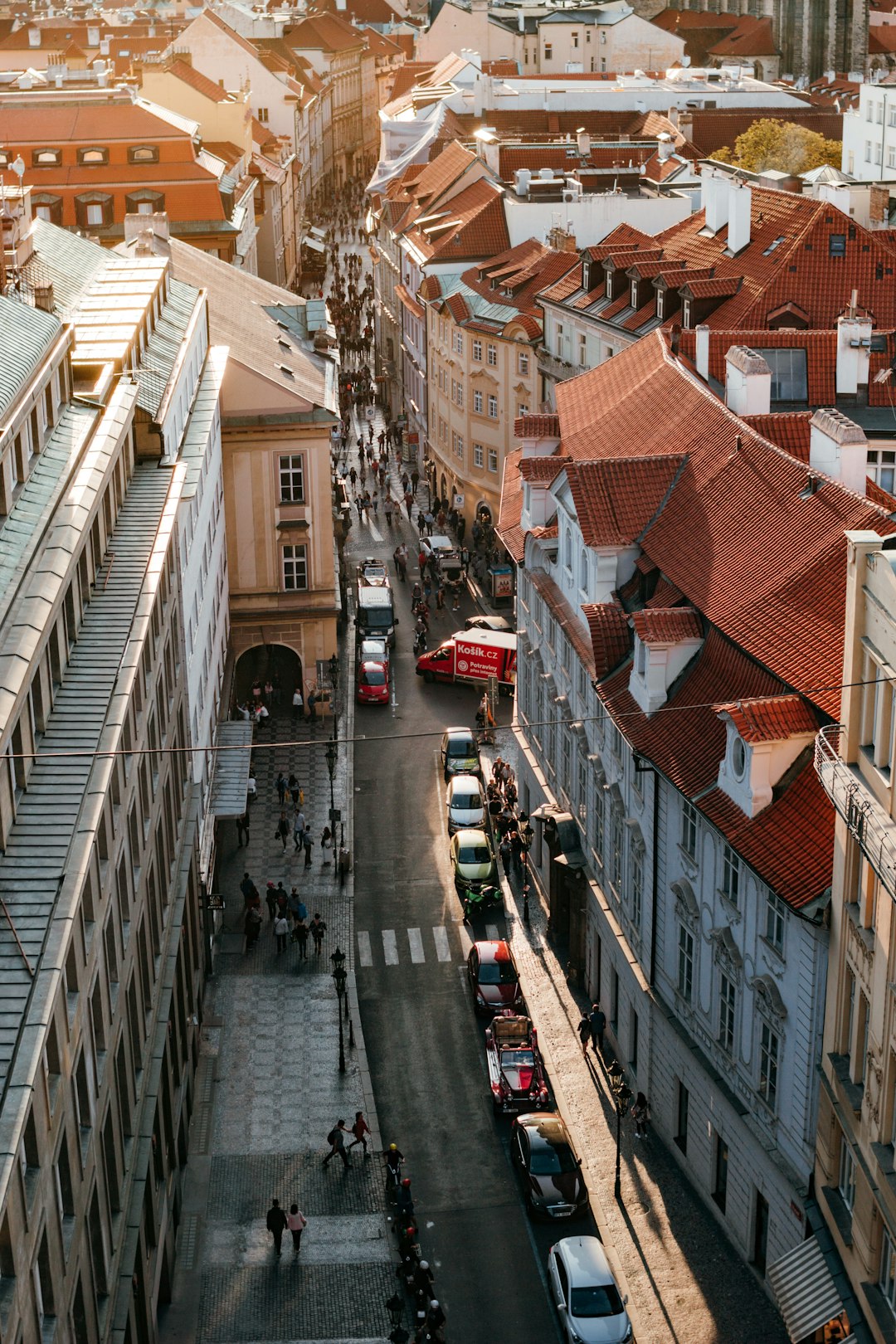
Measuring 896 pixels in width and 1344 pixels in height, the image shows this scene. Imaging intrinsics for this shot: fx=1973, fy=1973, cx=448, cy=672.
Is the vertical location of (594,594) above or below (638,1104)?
above

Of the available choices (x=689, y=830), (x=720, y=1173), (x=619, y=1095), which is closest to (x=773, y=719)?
(x=689, y=830)

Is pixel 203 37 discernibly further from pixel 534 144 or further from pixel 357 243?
pixel 534 144

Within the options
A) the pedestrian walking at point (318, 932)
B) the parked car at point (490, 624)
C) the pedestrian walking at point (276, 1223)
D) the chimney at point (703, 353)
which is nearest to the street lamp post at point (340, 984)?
the pedestrian walking at point (318, 932)

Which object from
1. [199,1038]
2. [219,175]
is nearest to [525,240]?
[219,175]

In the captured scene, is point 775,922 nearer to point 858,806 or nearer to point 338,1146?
point 858,806

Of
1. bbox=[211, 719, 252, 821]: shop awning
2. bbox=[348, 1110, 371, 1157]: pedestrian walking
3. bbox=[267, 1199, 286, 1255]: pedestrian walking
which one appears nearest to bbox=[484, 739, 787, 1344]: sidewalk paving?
bbox=[348, 1110, 371, 1157]: pedestrian walking
